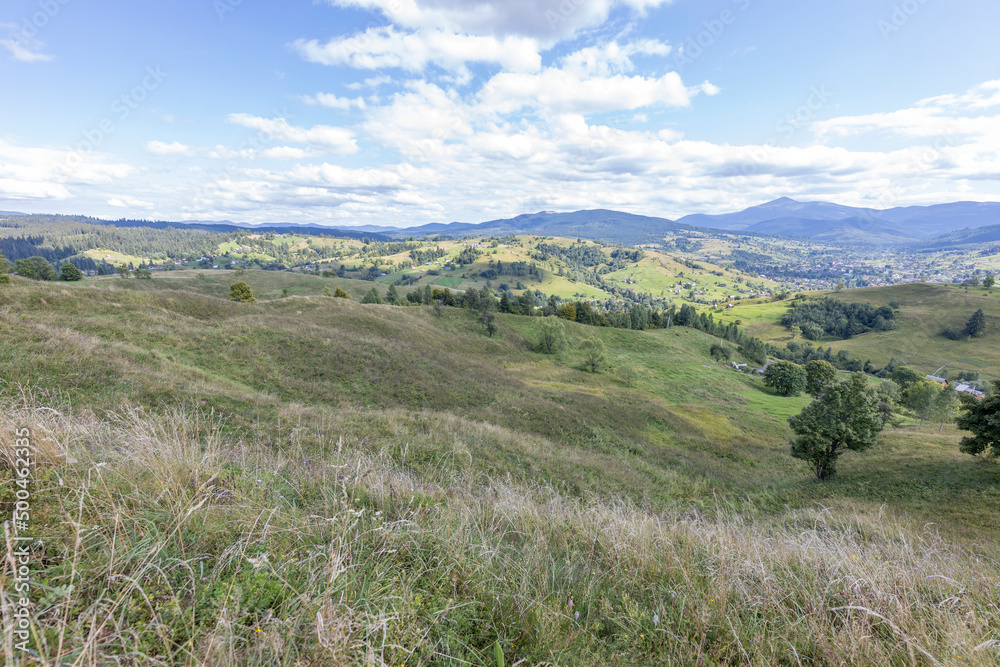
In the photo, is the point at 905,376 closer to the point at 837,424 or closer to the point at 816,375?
the point at 816,375

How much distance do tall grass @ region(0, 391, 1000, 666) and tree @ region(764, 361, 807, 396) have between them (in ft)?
240

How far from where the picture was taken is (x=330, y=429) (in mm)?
10984

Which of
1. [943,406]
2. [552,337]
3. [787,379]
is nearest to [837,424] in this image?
[552,337]

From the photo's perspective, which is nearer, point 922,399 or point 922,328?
point 922,399

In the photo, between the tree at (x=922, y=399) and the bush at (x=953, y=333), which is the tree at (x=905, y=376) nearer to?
the tree at (x=922, y=399)

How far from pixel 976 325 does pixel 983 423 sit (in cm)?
16585

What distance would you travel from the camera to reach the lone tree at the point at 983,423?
18.3m

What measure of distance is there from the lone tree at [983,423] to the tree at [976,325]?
164m

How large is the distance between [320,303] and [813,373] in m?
87.7

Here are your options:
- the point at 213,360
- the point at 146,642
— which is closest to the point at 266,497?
the point at 146,642

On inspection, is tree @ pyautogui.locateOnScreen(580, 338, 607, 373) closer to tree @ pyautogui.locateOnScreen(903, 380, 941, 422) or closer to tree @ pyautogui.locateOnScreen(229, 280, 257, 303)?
tree @ pyautogui.locateOnScreen(903, 380, 941, 422)

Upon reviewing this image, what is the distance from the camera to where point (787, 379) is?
2480 inches

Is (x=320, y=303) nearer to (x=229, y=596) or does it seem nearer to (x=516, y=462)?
(x=516, y=462)

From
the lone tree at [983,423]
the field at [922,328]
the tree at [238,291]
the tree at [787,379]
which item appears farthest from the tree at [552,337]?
the field at [922,328]
